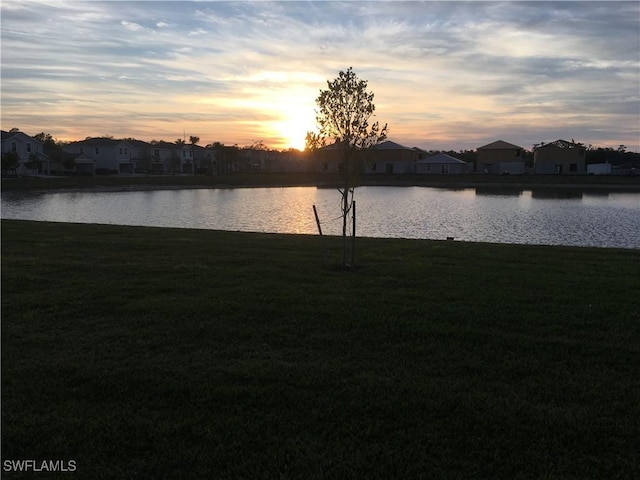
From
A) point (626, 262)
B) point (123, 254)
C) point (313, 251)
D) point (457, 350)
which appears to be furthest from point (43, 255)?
point (626, 262)

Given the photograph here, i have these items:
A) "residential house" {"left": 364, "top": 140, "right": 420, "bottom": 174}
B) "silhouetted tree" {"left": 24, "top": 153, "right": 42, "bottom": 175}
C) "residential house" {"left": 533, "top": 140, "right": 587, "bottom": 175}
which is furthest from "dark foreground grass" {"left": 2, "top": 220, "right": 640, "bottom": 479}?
"residential house" {"left": 364, "top": 140, "right": 420, "bottom": 174}

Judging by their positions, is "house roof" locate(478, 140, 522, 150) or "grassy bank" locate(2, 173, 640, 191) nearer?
"grassy bank" locate(2, 173, 640, 191)

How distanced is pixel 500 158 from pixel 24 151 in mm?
67696

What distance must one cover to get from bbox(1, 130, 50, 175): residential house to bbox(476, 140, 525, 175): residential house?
63.4 m

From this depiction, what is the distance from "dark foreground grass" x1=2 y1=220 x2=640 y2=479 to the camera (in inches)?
131

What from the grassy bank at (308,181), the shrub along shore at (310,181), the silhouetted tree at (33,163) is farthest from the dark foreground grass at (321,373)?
the silhouetted tree at (33,163)

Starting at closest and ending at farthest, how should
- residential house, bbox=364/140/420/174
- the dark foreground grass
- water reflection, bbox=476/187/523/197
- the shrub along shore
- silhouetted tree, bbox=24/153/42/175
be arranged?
the dark foreground grass < water reflection, bbox=476/187/523/197 < the shrub along shore < silhouetted tree, bbox=24/153/42/175 < residential house, bbox=364/140/420/174

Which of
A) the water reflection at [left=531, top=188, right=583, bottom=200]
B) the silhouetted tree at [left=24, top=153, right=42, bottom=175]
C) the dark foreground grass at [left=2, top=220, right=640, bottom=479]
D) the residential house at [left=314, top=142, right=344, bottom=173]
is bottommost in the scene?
the dark foreground grass at [left=2, top=220, right=640, bottom=479]

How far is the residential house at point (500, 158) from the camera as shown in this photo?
82419 millimetres

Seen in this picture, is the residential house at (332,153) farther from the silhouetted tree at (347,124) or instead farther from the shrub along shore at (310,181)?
the shrub along shore at (310,181)

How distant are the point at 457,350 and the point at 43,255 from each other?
8093 millimetres

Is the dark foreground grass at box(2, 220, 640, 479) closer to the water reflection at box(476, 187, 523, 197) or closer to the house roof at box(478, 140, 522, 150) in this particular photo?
the water reflection at box(476, 187, 523, 197)

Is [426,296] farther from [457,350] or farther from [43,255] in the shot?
[43,255]

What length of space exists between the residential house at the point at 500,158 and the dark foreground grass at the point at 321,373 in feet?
258
